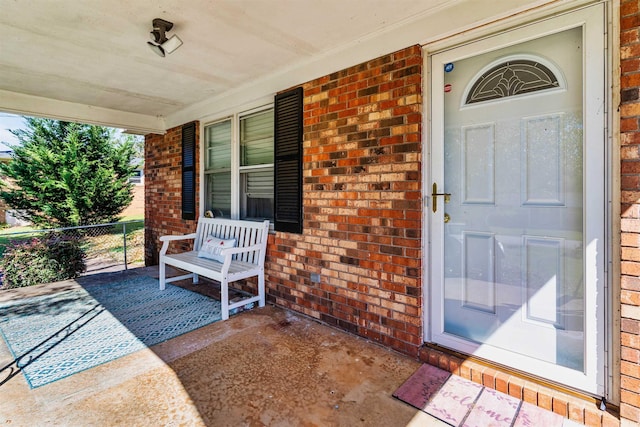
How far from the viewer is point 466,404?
6.22ft

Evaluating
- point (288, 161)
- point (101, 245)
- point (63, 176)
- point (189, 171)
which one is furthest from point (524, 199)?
point (63, 176)

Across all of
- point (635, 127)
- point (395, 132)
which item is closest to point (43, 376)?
point (395, 132)

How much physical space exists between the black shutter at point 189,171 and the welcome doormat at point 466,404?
3883mm

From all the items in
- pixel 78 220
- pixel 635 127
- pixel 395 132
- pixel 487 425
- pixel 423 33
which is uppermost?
pixel 423 33

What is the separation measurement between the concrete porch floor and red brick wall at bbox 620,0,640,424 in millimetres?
971

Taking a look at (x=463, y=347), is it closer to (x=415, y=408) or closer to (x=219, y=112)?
(x=415, y=408)

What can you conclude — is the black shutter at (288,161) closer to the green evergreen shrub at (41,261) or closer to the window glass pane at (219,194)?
the window glass pane at (219,194)

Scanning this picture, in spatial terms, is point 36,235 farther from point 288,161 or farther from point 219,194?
point 288,161

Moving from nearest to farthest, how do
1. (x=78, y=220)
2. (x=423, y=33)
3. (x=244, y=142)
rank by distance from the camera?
(x=423, y=33)
(x=244, y=142)
(x=78, y=220)

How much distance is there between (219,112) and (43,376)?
128 inches

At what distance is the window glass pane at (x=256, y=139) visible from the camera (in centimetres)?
377

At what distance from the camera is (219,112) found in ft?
14.1

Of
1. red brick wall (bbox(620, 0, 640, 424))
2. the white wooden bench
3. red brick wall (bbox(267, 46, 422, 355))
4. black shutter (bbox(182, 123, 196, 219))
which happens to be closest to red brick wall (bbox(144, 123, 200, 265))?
black shutter (bbox(182, 123, 196, 219))

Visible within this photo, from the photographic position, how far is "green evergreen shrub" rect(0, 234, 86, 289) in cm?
527
